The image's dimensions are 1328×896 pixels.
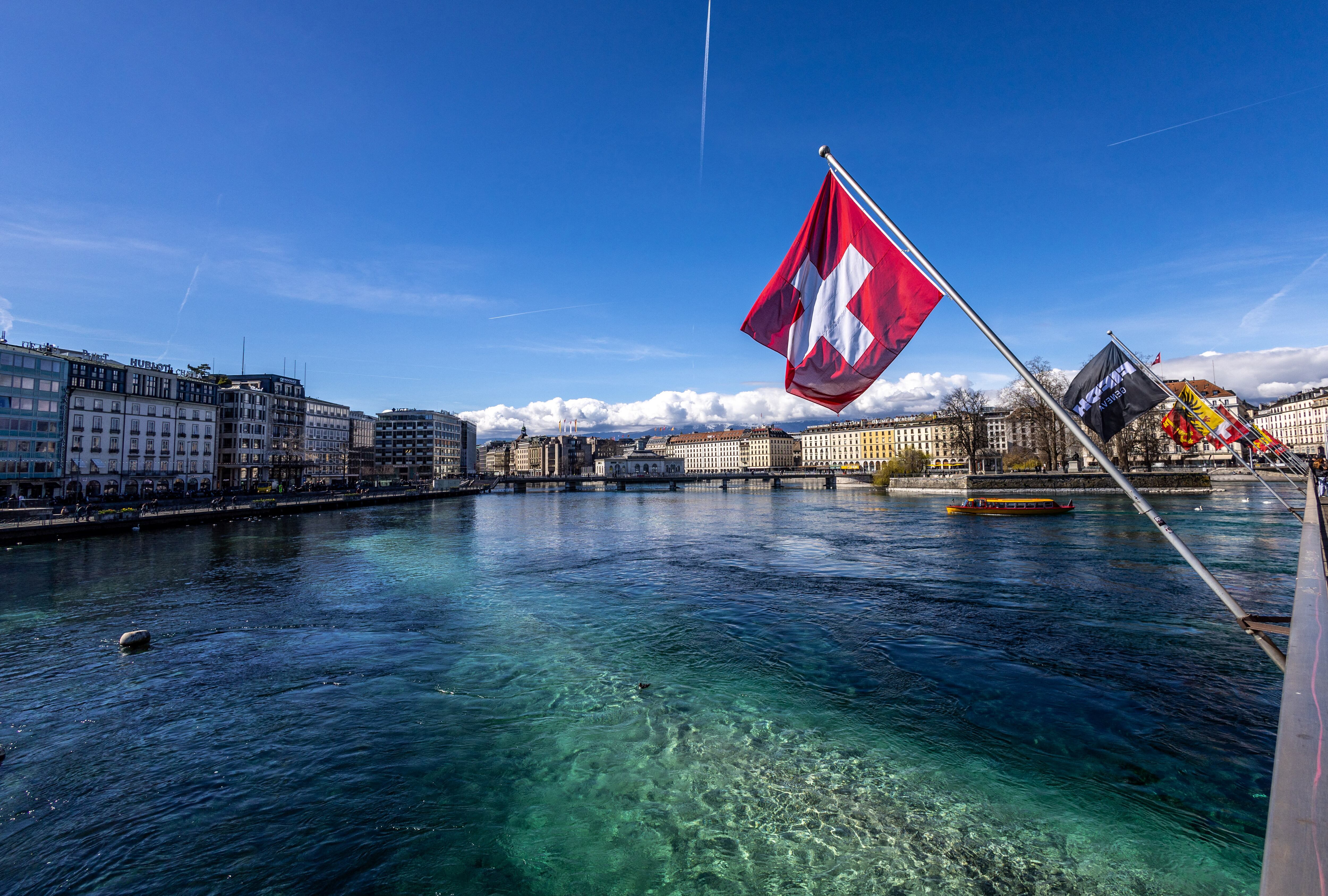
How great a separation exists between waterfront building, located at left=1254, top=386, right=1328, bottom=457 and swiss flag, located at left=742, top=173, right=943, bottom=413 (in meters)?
134

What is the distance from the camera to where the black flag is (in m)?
10.5

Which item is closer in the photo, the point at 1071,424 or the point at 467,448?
the point at 1071,424

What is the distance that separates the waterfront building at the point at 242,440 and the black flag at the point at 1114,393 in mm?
99049

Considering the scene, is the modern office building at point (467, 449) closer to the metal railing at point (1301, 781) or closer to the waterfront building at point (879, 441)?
the waterfront building at point (879, 441)

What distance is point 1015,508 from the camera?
47938mm

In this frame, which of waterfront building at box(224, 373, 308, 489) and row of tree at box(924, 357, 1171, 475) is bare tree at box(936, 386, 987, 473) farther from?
waterfront building at box(224, 373, 308, 489)

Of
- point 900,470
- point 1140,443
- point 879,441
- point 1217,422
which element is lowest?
point 900,470

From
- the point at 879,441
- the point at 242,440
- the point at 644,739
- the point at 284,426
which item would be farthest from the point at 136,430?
the point at 879,441

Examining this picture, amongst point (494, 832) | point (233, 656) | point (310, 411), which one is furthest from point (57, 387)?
point (494, 832)

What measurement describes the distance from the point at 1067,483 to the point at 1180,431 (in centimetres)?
6430

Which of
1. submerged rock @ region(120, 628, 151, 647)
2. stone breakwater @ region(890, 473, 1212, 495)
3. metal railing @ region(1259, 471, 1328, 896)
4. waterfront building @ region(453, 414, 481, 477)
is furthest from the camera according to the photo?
waterfront building @ region(453, 414, 481, 477)

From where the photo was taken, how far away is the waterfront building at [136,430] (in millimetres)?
65875

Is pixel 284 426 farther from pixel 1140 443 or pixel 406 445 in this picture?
pixel 1140 443

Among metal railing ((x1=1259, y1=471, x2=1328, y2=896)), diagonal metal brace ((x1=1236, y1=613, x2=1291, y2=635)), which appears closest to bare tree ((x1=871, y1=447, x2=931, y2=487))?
diagonal metal brace ((x1=1236, y1=613, x2=1291, y2=635))
